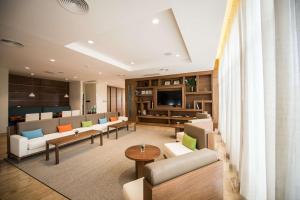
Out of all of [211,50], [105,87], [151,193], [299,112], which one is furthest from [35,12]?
[105,87]

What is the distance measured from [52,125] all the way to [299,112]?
16.9ft

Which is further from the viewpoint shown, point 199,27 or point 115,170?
point 115,170

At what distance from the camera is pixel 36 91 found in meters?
7.57

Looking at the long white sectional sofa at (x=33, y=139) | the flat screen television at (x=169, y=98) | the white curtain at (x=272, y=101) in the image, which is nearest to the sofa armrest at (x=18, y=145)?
the long white sectional sofa at (x=33, y=139)

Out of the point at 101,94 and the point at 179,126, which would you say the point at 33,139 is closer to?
the point at 179,126

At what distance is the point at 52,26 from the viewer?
2271 mm

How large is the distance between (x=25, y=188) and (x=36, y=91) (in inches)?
295

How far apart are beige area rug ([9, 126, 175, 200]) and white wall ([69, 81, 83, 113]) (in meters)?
5.65

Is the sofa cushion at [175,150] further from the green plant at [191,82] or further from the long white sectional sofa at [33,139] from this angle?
the green plant at [191,82]

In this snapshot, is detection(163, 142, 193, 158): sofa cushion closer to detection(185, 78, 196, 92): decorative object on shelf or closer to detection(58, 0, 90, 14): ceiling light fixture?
detection(58, 0, 90, 14): ceiling light fixture

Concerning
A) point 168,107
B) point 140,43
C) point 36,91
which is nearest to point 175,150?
point 140,43

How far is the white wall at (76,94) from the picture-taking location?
8711 millimetres

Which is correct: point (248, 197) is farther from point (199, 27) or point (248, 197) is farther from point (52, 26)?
point (52, 26)

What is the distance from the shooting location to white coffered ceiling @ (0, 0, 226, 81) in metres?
1.81
